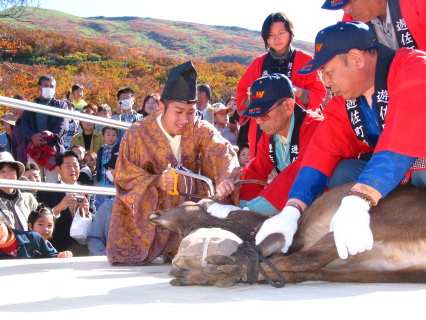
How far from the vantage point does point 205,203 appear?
13.3ft

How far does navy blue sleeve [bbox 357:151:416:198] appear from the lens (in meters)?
2.71

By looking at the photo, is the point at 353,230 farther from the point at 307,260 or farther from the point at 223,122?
the point at 223,122

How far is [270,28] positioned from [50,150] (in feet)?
12.0

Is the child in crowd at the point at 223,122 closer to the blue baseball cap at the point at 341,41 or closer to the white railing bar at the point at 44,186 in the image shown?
the white railing bar at the point at 44,186

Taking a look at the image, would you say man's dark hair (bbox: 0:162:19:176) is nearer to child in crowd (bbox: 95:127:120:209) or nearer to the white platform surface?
child in crowd (bbox: 95:127:120:209)

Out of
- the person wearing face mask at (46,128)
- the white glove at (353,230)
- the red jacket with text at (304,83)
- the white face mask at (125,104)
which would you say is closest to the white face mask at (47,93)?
the person wearing face mask at (46,128)

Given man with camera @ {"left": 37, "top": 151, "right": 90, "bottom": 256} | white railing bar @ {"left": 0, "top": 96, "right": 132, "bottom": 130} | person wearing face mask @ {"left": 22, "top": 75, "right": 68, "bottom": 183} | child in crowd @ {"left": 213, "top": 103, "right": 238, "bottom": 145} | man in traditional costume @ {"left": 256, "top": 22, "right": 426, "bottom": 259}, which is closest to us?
man in traditional costume @ {"left": 256, "top": 22, "right": 426, "bottom": 259}

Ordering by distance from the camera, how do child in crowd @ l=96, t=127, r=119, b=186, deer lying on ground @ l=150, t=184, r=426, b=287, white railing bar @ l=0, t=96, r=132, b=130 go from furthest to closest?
child in crowd @ l=96, t=127, r=119, b=186
white railing bar @ l=0, t=96, r=132, b=130
deer lying on ground @ l=150, t=184, r=426, b=287

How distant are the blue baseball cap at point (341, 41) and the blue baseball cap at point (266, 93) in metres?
0.95

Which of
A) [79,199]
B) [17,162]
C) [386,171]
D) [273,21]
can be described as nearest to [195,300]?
[386,171]

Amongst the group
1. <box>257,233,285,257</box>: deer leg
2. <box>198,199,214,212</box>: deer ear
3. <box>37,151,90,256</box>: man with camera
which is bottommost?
<box>37,151,90,256</box>: man with camera

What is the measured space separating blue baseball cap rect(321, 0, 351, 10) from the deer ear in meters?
1.68

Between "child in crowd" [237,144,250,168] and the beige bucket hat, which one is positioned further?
"child in crowd" [237,144,250,168]

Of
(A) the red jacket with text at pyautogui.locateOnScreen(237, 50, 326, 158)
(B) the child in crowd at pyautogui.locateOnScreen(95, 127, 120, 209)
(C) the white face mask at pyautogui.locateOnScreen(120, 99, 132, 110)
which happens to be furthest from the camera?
(C) the white face mask at pyautogui.locateOnScreen(120, 99, 132, 110)
